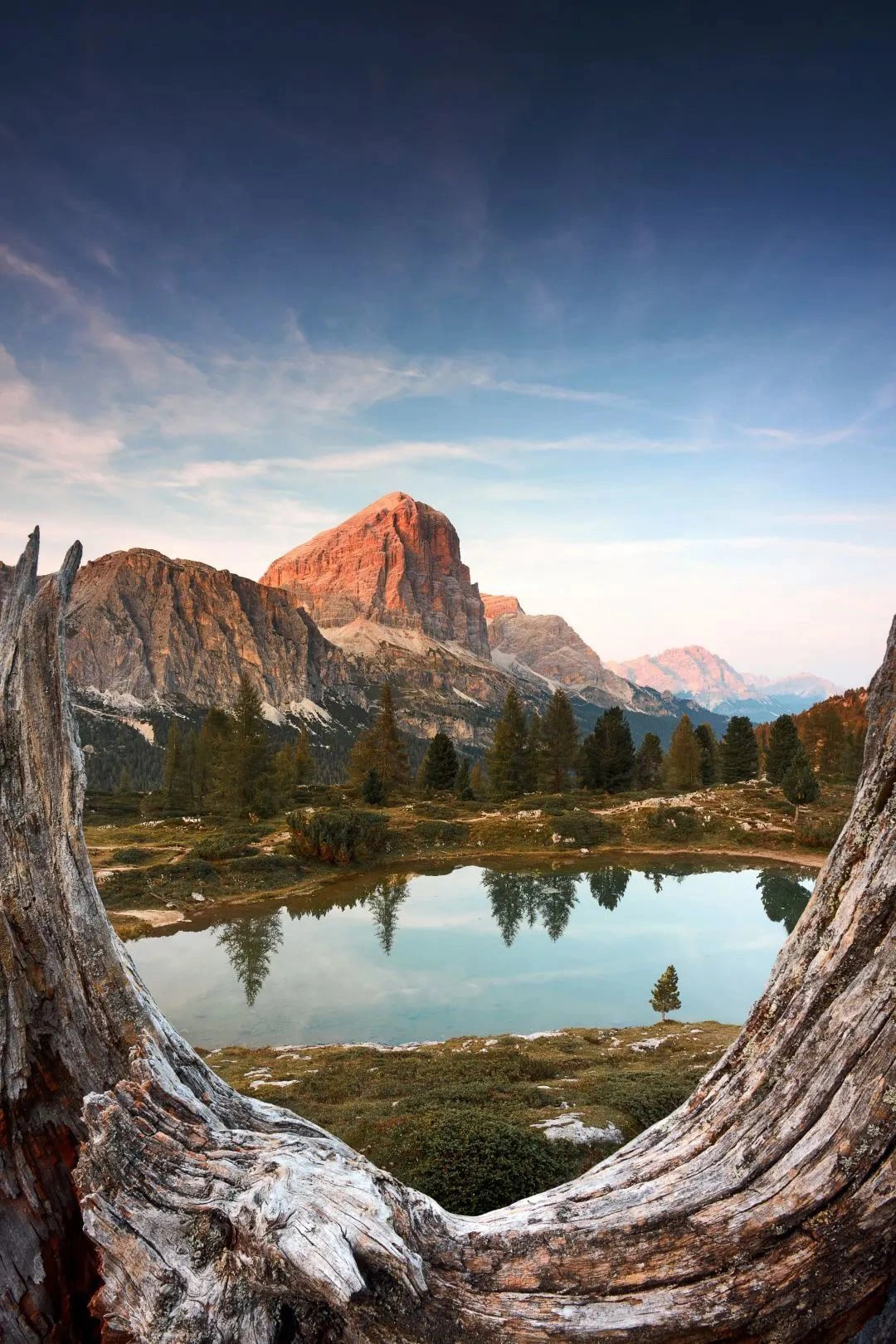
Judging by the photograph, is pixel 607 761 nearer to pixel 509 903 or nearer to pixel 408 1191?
pixel 509 903

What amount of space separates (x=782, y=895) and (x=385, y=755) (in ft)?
148

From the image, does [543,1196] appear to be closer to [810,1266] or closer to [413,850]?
[810,1266]

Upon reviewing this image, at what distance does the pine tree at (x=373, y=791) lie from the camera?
6844 centimetres

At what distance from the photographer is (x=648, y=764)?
8844 cm

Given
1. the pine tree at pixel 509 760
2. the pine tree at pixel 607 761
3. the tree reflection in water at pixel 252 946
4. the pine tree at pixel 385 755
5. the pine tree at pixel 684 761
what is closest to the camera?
the tree reflection in water at pixel 252 946

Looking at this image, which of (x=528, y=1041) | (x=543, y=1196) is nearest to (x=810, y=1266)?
(x=543, y=1196)

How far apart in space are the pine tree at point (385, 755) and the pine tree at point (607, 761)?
2097cm

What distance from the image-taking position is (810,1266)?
13.5 ft

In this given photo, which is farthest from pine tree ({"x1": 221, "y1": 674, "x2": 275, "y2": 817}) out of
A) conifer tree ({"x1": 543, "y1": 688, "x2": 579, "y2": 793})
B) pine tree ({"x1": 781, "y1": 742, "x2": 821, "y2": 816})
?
pine tree ({"x1": 781, "y1": 742, "x2": 821, "y2": 816})

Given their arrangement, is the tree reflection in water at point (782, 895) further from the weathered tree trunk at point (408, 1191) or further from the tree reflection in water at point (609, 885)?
the weathered tree trunk at point (408, 1191)

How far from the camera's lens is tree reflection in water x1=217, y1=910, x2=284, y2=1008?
2974cm

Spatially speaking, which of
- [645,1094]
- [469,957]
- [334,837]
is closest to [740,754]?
[334,837]

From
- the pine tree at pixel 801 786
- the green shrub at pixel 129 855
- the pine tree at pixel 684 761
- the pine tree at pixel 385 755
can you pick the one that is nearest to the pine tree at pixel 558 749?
the pine tree at pixel 684 761

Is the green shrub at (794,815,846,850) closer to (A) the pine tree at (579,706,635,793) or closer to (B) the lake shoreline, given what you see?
(B) the lake shoreline
